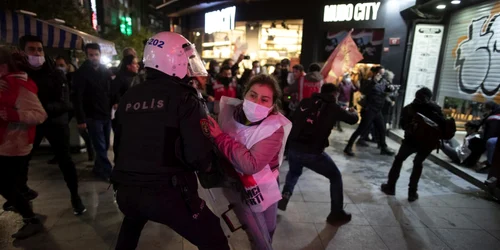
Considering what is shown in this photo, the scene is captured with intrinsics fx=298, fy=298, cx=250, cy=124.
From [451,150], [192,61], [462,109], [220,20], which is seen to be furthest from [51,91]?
[220,20]

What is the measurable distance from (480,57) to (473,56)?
0.28 m

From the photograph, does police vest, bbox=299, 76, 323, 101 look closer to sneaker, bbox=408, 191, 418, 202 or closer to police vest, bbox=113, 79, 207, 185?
sneaker, bbox=408, 191, 418, 202

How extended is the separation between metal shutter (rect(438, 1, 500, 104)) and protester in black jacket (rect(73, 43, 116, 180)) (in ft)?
26.5

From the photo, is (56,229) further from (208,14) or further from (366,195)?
(208,14)

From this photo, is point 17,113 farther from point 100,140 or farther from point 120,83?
point 120,83

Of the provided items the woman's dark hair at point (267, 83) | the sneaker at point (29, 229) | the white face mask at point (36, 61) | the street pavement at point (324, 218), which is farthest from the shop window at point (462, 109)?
the sneaker at point (29, 229)

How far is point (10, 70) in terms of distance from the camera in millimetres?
→ 3053

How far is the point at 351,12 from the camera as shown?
10.1m

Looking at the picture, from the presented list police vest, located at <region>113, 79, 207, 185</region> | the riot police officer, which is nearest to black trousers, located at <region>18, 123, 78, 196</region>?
the riot police officer

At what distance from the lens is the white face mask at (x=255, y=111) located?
7.38 feet

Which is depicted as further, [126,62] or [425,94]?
[126,62]

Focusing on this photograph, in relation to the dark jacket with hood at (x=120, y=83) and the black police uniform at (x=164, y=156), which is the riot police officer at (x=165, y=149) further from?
the dark jacket with hood at (x=120, y=83)

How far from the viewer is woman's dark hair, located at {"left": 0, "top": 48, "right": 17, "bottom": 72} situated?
299cm

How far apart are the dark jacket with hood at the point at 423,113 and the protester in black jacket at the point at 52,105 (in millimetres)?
4669
